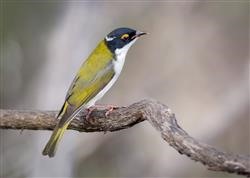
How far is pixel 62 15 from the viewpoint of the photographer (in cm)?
984

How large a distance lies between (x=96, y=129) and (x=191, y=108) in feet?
15.3

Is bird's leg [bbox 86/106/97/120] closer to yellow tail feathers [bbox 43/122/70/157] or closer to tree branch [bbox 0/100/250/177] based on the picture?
tree branch [bbox 0/100/250/177]

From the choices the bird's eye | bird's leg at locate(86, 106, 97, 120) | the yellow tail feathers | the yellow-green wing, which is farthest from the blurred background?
the yellow tail feathers

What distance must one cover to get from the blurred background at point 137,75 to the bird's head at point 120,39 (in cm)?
325

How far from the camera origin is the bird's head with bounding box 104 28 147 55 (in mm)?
5480

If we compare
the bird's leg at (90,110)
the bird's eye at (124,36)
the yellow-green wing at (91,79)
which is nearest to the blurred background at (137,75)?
the yellow-green wing at (91,79)

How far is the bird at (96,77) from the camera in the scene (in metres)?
4.86

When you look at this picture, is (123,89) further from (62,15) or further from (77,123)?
(77,123)

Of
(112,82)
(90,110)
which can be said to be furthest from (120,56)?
(90,110)

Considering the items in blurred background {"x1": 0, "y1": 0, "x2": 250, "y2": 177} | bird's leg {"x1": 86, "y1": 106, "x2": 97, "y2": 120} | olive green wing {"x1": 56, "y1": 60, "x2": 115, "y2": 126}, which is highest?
olive green wing {"x1": 56, "y1": 60, "x2": 115, "y2": 126}

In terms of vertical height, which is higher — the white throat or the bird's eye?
the bird's eye

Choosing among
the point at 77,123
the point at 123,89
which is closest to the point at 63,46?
the point at 123,89

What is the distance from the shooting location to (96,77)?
17.6 ft

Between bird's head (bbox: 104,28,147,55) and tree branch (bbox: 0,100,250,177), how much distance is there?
0.77 metres
